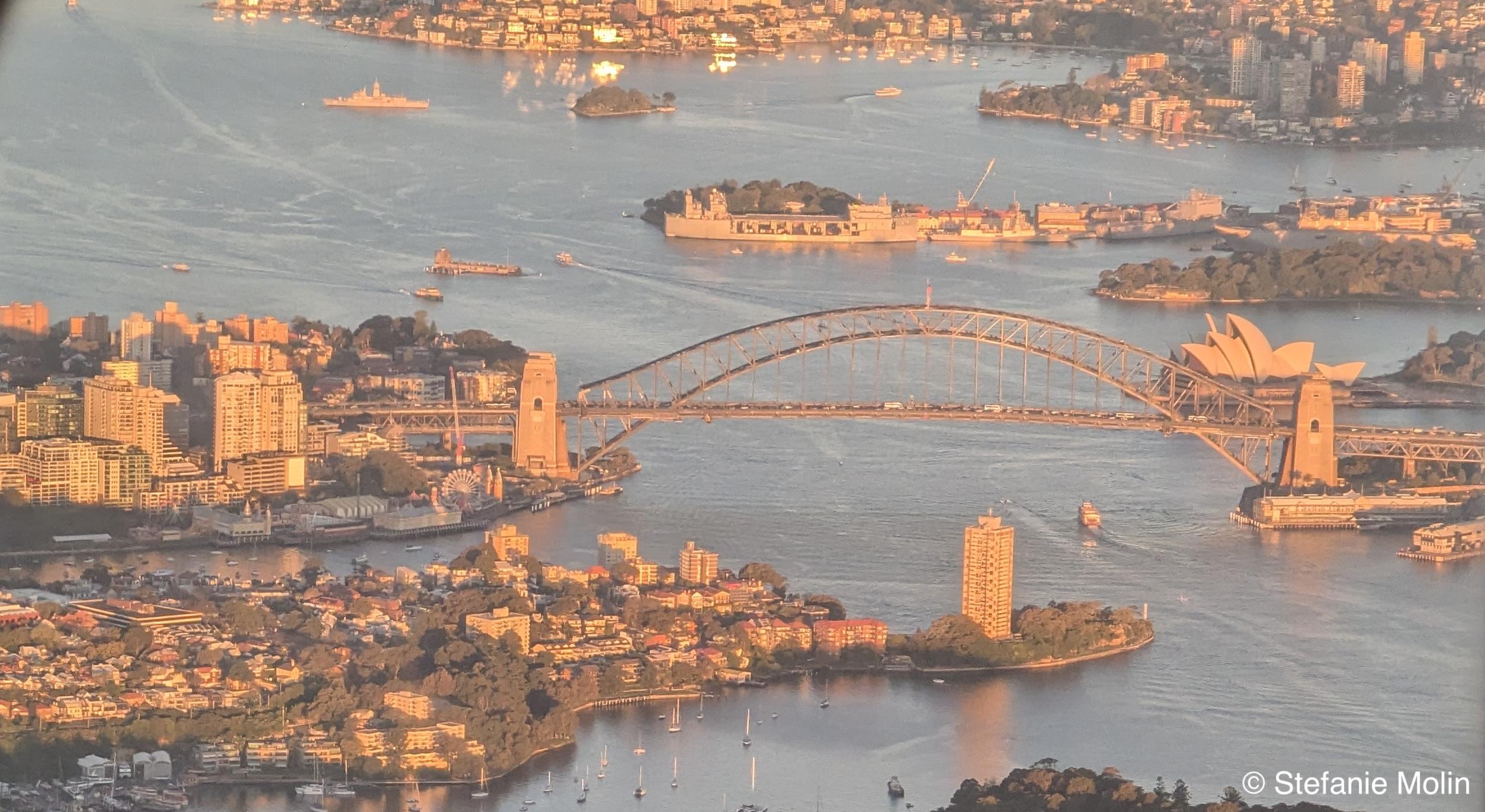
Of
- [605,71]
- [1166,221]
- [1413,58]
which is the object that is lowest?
[1166,221]

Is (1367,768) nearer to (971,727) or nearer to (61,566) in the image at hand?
(971,727)

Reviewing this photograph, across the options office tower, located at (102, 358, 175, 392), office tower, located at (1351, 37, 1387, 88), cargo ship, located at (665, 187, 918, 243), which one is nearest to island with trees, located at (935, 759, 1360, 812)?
office tower, located at (102, 358, 175, 392)

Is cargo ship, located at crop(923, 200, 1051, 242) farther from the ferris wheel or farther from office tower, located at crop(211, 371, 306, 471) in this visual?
the ferris wheel

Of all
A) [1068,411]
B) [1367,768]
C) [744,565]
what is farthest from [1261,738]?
[1068,411]

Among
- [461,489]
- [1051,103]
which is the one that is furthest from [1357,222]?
[461,489]

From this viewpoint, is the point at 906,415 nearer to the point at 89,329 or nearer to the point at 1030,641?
the point at 1030,641

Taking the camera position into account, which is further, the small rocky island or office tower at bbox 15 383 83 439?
the small rocky island

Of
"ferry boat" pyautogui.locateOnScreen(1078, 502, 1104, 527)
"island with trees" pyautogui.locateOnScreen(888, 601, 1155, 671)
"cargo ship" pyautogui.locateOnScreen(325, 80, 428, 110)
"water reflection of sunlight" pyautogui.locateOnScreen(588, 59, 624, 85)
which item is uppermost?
"water reflection of sunlight" pyautogui.locateOnScreen(588, 59, 624, 85)
